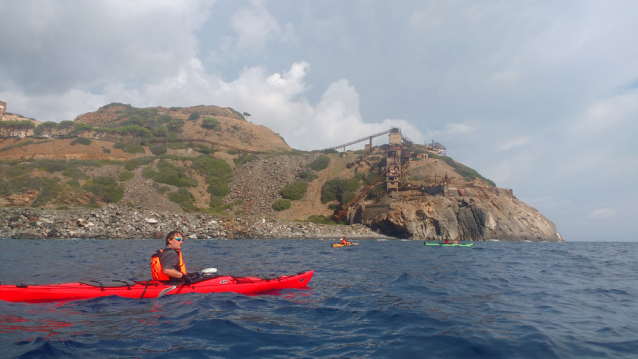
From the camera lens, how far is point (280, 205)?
5119cm

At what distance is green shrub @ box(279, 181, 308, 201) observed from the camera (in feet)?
177

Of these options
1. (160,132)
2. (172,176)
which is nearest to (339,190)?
(172,176)

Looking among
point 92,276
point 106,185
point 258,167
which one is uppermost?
point 258,167

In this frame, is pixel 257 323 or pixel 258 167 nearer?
pixel 257 323

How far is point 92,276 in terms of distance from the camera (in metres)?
11.0

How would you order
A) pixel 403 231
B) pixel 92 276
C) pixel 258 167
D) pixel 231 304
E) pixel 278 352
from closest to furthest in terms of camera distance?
pixel 278 352 < pixel 231 304 < pixel 92 276 < pixel 403 231 < pixel 258 167

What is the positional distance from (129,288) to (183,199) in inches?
1655

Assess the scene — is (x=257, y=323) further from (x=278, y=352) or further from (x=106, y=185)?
(x=106, y=185)

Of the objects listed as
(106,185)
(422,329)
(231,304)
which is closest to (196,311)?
(231,304)

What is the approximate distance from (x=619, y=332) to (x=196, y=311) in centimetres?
710

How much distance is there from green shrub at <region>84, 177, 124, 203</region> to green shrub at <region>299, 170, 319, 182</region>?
25868 mm

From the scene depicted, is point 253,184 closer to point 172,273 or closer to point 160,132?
point 160,132

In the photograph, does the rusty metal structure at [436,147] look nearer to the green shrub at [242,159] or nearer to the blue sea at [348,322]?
the green shrub at [242,159]

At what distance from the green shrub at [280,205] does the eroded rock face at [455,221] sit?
11.4 metres
